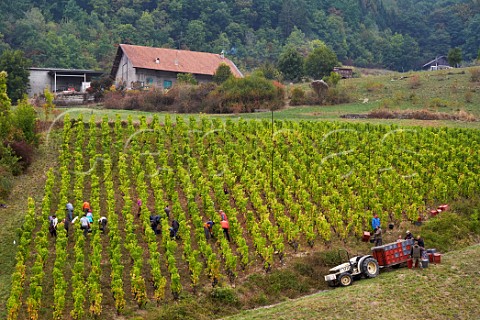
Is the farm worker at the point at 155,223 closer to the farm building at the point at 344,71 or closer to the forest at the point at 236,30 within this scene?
the farm building at the point at 344,71

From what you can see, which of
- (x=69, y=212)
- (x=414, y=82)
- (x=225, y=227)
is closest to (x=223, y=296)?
(x=225, y=227)

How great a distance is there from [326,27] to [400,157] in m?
68.9

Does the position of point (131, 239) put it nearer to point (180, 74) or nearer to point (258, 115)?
point (258, 115)

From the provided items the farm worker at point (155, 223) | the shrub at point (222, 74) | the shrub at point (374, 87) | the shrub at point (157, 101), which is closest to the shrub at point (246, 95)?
the shrub at point (157, 101)

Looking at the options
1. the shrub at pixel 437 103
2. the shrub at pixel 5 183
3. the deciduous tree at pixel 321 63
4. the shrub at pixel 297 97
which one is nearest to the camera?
the shrub at pixel 5 183

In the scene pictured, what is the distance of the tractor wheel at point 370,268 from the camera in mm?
21203

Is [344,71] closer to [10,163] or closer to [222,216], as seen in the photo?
[10,163]

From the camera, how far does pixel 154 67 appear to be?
5419cm

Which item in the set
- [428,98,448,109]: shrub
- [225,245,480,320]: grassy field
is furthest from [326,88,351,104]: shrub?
[225,245,480,320]: grassy field

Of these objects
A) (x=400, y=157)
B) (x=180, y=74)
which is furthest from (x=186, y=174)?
(x=180, y=74)

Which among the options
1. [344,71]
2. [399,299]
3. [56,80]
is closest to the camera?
[399,299]

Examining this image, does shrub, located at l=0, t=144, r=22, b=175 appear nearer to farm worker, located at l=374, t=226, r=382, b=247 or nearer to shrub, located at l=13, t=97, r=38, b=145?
shrub, located at l=13, t=97, r=38, b=145

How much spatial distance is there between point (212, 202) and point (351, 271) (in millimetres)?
5666

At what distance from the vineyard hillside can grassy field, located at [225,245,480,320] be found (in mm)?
1724
